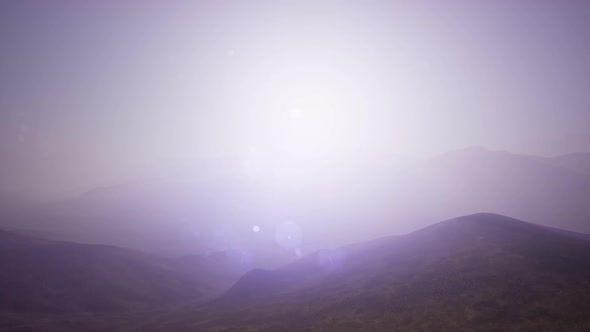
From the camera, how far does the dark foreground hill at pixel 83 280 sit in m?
59.3

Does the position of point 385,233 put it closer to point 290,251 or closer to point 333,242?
point 333,242

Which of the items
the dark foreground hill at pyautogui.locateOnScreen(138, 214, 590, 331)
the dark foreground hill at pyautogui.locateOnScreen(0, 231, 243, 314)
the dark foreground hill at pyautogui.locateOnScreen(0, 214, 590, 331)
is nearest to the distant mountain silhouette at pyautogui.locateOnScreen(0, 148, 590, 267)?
the dark foreground hill at pyautogui.locateOnScreen(0, 231, 243, 314)

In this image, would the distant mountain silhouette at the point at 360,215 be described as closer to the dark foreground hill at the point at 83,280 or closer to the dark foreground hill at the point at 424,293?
the dark foreground hill at the point at 83,280

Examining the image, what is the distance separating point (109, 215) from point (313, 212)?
125642 mm

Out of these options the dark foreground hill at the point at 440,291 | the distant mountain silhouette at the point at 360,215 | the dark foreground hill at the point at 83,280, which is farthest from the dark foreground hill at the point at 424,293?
the distant mountain silhouette at the point at 360,215

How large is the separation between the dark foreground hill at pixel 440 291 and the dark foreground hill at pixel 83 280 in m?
19.4

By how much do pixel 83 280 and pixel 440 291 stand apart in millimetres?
69309

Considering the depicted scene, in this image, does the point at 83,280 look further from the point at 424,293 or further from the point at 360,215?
the point at 360,215

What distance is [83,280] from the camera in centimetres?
6606

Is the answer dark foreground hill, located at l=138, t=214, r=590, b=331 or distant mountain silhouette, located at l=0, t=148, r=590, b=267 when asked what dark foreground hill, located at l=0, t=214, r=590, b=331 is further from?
distant mountain silhouette, located at l=0, t=148, r=590, b=267

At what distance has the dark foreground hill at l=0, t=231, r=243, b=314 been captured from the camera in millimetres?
59281


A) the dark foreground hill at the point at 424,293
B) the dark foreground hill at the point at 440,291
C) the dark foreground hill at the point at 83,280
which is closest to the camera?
the dark foreground hill at the point at 440,291


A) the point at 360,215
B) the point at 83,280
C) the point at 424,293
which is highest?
the point at 360,215

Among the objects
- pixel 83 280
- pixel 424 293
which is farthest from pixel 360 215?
pixel 424 293
